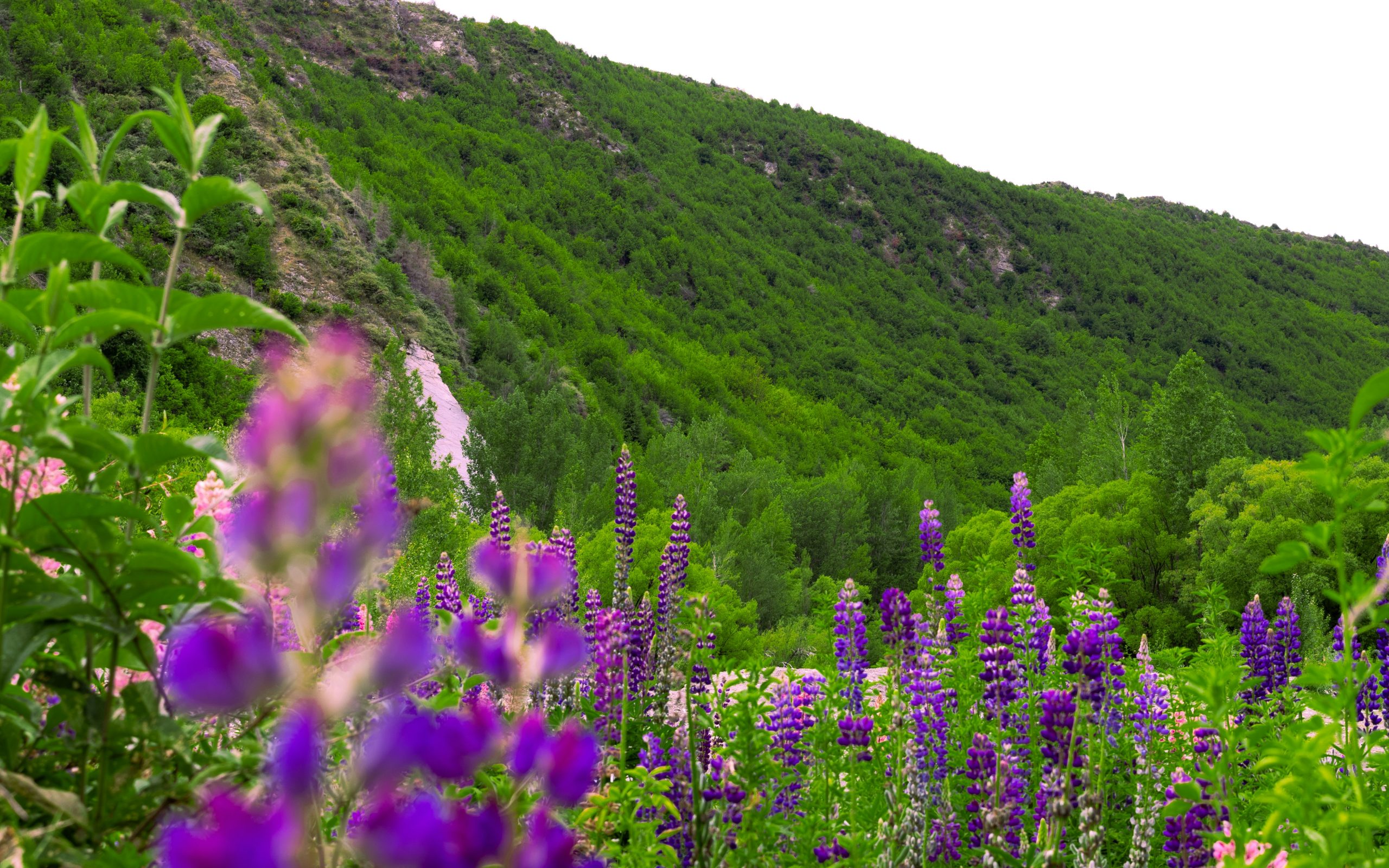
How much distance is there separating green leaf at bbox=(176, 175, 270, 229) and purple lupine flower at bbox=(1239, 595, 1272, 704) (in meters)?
5.98

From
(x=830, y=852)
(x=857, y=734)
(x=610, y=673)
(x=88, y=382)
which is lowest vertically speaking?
(x=610, y=673)

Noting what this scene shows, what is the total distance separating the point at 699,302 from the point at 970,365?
25233 mm

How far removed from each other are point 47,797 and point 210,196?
0.92 m

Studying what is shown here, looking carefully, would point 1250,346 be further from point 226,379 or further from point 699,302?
point 226,379

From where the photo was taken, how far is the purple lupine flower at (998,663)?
304 cm

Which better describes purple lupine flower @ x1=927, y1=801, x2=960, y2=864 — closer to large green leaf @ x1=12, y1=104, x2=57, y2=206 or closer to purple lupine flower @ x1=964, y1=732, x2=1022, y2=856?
purple lupine flower @ x1=964, y1=732, x2=1022, y2=856

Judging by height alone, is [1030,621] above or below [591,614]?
above

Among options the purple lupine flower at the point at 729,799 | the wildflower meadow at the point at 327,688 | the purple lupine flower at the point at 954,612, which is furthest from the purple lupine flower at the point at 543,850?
the purple lupine flower at the point at 954,612

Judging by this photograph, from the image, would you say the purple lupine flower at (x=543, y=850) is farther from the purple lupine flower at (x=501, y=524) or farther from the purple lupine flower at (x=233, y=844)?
the purple lupine flower at (x=501, y=524)

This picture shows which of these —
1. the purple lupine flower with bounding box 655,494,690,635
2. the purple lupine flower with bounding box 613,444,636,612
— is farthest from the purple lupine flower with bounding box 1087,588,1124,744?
the purple lupine flower with bounding box 613,444,636,612

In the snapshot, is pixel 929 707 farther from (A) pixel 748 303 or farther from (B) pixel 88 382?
(A) pixel 748 303

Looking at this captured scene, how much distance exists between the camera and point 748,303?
205ft

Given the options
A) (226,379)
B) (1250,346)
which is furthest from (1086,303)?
(226,379)

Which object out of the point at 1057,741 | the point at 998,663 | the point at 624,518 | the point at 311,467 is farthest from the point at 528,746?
the point at 624,518
